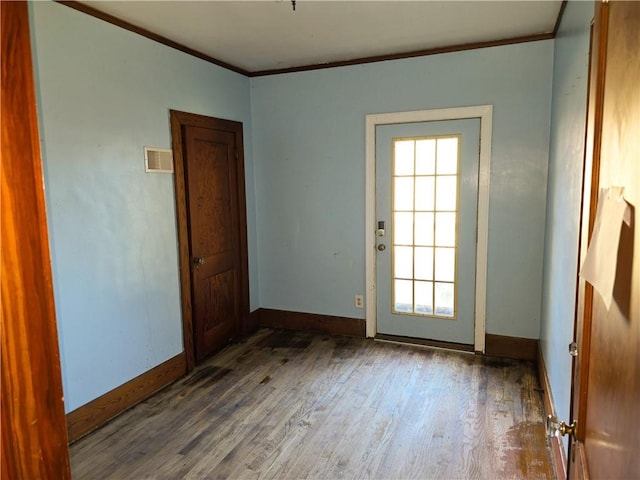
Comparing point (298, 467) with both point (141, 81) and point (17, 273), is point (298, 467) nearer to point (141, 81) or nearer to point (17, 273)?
point (17, 273)

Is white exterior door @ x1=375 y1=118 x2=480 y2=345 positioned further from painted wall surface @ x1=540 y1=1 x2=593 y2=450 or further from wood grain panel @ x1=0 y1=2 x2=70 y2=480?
wood grain panel @ x1=0 y1=2 x2=70 y2=480

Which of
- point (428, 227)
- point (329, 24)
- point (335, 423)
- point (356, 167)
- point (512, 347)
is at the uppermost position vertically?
point (329, 24)

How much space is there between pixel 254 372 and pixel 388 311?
1.32m

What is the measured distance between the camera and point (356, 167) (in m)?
3.86

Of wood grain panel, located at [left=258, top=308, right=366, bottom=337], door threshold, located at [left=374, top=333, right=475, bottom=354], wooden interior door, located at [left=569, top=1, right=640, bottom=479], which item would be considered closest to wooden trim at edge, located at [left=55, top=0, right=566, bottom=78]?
wooden interior door, located at [left=569, top=1, right=640, bottom=479]

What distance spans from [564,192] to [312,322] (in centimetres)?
258

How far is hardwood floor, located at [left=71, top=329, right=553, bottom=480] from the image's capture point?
89.7 inches

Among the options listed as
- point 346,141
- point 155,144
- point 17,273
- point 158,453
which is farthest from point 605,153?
point 346,141

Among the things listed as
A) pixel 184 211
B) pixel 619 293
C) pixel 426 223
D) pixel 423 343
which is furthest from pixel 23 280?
pixel 423 343

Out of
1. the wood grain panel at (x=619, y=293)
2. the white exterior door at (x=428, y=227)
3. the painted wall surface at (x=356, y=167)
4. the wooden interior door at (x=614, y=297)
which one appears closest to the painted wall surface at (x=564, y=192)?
the painted wall surface at (x=356, y=167)

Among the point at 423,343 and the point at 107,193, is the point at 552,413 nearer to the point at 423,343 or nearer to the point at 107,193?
the point at 423,343

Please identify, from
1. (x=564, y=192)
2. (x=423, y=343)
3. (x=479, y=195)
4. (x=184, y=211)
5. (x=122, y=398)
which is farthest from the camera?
(x=423, y=343)

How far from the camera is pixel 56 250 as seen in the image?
2.38 meters

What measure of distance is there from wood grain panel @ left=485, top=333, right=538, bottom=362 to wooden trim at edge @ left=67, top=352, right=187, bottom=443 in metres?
2.49
